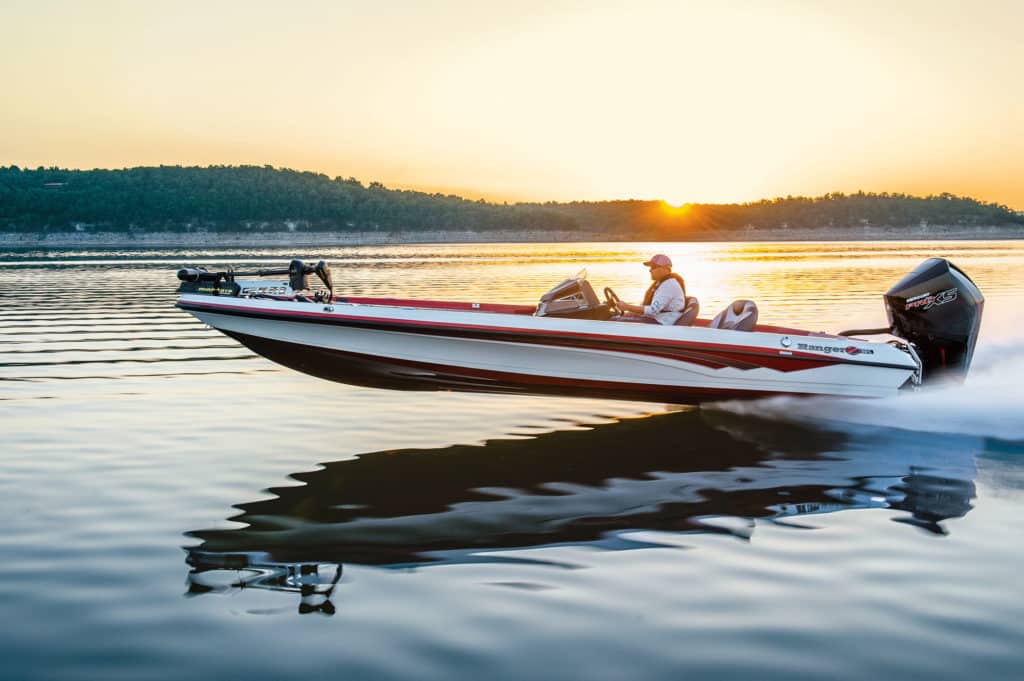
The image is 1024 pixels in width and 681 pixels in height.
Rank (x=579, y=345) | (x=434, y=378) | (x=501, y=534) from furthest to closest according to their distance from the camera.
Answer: (x=434, y=378), (x=579, y=345), (x=501, y=534)

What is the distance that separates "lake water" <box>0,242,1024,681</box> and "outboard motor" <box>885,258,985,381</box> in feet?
1.20

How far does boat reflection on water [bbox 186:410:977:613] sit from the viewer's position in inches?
216

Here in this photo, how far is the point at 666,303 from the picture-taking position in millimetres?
9180

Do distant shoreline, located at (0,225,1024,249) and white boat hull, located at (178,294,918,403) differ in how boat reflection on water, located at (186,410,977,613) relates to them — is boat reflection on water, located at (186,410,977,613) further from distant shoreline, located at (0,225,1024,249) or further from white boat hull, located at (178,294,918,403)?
distant shoreline, located at (0,225,1024,249)

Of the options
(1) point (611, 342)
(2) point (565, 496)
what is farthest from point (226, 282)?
(2) point (565, 496)

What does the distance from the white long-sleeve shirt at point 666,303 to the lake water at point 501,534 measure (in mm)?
1162

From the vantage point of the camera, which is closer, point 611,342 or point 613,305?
point 611,342

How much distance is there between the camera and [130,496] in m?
6.54

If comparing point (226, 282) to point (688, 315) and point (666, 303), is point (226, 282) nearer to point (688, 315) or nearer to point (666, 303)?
point (666, 303)

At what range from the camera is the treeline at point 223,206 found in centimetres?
14888

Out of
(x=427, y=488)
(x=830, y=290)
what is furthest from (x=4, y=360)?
(x=830, y=290)

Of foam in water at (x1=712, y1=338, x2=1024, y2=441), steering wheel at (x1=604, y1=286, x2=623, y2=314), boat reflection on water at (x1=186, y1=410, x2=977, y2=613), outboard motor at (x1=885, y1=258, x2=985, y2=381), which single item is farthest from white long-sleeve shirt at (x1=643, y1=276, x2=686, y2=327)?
outboard motor at (x1=885, y1=258, x2=985, y2=381)

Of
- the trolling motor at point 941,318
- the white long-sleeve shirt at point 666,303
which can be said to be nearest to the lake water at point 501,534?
the trolling motor at point 941,318

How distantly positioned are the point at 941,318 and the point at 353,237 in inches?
6195
